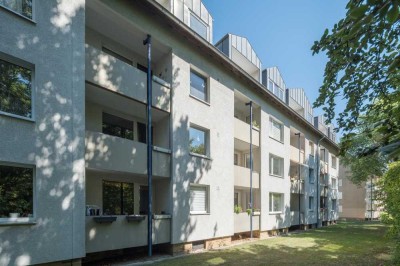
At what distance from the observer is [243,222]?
19516mm

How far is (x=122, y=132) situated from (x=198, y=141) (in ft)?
13.1

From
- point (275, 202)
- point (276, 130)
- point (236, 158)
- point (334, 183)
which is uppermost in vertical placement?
point (276, 130)

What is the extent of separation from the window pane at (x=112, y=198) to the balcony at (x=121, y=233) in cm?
165

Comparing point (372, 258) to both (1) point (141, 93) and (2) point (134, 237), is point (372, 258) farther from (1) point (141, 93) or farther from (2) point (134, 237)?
(1) point (141, 93)

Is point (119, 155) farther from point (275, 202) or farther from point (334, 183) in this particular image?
point (334, 183)

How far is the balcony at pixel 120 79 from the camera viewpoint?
36.0 feet

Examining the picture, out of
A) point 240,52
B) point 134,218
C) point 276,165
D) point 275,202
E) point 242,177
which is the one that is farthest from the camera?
point 276,165

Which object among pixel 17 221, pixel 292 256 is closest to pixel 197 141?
pixel 292 256

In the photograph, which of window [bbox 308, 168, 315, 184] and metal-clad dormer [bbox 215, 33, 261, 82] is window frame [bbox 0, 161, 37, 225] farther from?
window [bbox 308, 168, 315, 184]

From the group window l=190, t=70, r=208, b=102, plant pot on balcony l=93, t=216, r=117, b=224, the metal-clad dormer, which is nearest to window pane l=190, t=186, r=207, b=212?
window l=190, t=70, r=208, b=102

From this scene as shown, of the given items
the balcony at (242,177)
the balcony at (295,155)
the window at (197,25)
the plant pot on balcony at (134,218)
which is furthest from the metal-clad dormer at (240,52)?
the plant pot on balcony at (134,218)

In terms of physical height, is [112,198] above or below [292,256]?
above

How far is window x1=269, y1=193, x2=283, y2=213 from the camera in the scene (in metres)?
23.6

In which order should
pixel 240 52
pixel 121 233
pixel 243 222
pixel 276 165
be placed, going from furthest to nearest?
pixel 276 165, pixel 240 52, pixel 243 222, pixel 121 233
